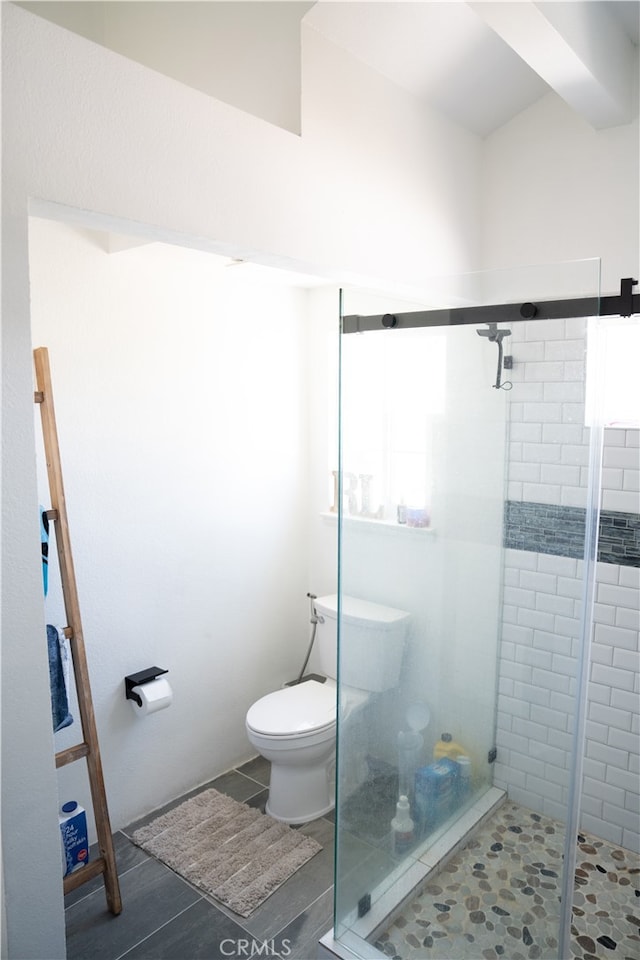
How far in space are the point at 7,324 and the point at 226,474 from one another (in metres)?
1.82

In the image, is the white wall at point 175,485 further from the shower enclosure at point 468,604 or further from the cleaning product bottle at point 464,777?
the cleaning product bottle at point 464,777

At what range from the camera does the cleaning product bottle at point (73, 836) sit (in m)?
2.31

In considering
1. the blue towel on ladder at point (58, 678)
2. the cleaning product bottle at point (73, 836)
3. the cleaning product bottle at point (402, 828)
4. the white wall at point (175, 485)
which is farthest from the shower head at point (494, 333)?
the cleaning product bottle at point (73, 836)

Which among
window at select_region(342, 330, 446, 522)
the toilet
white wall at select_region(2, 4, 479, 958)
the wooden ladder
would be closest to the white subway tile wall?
window at select_region(342, 330, 446, 522)

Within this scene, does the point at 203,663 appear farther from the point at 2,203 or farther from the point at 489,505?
the point at 2,203

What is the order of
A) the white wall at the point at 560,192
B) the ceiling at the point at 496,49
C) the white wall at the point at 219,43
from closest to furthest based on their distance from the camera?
1. the white wall at the point at 219,43
2. the ceiling at the point at 496,49
3. the white wall at the point at 560,192

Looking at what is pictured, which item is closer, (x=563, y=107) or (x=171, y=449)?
(x=563, y=107)

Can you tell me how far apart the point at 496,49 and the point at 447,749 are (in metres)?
2.41

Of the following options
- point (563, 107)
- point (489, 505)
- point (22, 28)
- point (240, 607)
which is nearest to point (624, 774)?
point (489, 505)

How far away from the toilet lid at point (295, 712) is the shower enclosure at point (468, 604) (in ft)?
2.13

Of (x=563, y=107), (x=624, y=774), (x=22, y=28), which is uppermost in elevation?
(x=563, y=107)

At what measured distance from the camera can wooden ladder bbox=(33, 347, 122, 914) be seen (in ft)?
6.89

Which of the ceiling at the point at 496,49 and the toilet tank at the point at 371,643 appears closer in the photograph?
the ceiling at the point at 496,49

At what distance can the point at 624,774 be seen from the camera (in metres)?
2.55
